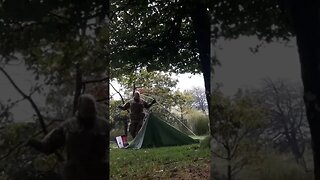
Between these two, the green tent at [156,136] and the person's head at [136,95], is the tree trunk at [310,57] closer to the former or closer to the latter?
the person's head at [136,95]

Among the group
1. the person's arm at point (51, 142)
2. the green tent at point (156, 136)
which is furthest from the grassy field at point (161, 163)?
the person's arm at point (51, 142)

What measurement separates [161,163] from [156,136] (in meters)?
1.83

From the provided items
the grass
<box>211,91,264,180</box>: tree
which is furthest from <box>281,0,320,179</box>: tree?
<box>211,91,264,180</box>: tree

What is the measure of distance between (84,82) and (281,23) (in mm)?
1209

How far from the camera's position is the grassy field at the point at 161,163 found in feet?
15.0

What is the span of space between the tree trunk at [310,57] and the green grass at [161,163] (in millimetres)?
1968

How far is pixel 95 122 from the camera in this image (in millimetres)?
2426

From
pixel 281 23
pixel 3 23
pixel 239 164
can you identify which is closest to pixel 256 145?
pixel 239 164

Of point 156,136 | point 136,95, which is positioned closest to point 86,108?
point 136,95

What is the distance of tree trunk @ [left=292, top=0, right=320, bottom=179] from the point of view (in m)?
2.46

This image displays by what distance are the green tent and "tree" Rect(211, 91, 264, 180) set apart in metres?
4.16

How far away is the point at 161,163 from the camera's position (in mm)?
5219

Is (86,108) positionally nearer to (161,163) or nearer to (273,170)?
(273,170)

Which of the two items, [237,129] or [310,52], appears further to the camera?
[237,129]
